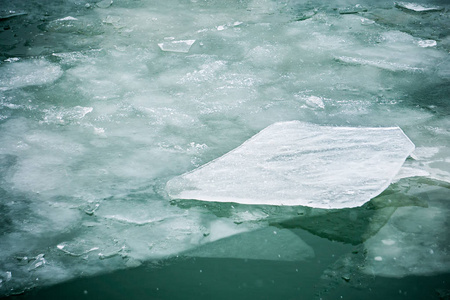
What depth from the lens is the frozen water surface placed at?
4.94 ft

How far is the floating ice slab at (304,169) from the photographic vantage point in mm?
1686

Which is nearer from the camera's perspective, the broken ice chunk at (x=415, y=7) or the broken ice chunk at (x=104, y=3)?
the broken ice chunk at (x=415, y=7)

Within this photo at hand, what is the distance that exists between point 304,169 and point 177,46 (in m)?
1.72

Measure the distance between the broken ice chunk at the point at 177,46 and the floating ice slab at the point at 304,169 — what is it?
1.29 metres

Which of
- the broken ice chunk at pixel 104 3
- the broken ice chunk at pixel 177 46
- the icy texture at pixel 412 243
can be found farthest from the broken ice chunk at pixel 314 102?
the broken ice chunk at pixel 104 3

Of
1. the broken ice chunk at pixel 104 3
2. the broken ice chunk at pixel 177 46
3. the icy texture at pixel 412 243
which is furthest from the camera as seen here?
the broken ice chunk at pixel 104 3

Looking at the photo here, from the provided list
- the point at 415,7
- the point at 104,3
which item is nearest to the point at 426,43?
the point at 415,7

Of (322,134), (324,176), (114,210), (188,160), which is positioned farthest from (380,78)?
(114,210)

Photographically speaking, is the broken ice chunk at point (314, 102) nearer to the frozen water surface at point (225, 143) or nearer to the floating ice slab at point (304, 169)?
the frozen water surface at point (225, 143)

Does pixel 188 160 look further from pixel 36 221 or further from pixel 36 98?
pixel 36 98

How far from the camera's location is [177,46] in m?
3.07

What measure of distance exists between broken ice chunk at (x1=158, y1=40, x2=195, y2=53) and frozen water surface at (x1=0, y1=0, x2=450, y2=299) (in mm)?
20

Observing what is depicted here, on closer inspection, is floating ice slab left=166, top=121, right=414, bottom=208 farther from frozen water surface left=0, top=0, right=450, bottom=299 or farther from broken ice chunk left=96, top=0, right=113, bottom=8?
broken ice chunk left=96, top=0, right=113, bottom=8

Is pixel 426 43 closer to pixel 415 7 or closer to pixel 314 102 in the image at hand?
pixel 415 7
